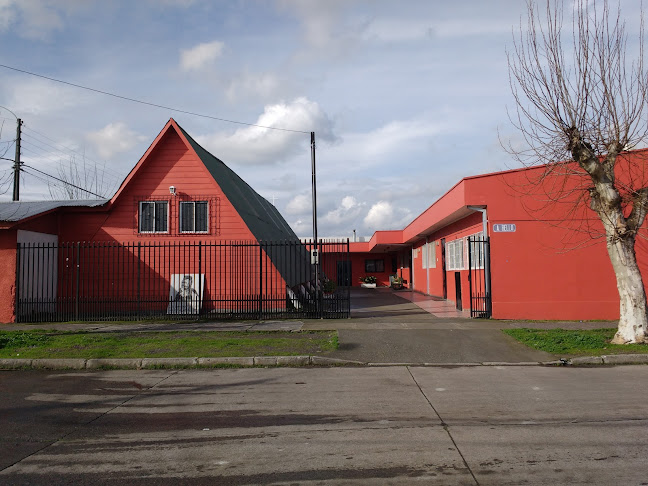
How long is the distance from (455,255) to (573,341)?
8772 millimetres

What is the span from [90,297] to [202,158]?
6162mm

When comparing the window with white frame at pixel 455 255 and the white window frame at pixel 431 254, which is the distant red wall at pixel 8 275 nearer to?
the window with white frame at pixel 455 255

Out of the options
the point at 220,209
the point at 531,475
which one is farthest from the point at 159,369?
the point at 220,209

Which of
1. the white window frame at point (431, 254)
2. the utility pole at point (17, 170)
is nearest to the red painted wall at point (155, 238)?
the white window frame at point (431, 254)

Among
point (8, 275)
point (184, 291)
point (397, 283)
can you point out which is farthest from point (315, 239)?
point (397, 283)

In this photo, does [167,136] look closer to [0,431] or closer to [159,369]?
[159,369]

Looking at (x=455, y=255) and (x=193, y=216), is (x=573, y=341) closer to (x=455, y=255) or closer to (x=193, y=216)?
(x=455, y=255)

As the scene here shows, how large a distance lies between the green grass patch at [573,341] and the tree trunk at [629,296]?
31 cm

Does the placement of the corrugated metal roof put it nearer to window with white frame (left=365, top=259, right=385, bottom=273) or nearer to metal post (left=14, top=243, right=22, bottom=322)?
metal post (left=14, top=243, right=22, bottom=322)

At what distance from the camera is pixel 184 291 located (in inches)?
659

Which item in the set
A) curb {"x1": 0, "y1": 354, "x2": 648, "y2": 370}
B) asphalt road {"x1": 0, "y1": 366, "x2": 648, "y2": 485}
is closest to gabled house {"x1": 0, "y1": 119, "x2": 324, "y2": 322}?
curb {"x1": 0, "y1": 354, "x2": 648, "y2": 370}

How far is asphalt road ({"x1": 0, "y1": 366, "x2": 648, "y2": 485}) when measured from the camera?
4301 mm

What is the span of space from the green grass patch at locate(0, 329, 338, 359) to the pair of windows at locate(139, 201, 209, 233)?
5.92 metres

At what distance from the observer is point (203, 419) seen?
237 inches
